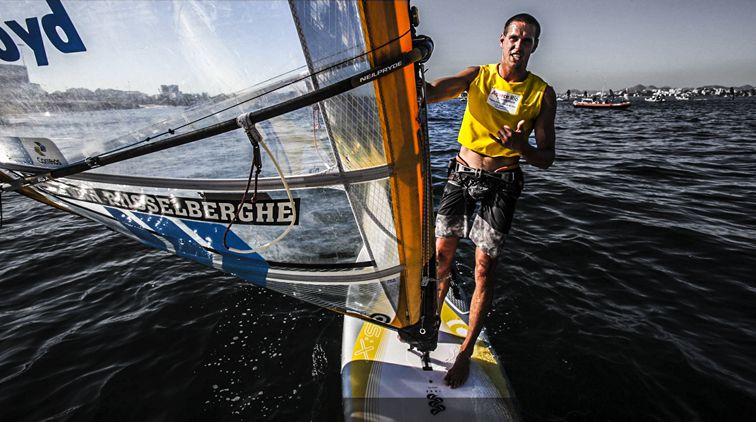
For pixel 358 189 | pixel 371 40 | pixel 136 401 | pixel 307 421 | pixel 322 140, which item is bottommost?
pixel 307 421

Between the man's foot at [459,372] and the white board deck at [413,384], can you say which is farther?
the man's foot at [459,372]

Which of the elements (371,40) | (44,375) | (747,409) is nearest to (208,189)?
(371,40)

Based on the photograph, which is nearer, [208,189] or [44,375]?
[208,189]

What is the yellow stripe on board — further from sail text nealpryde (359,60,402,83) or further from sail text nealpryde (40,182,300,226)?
sail text nealpryde (359,60,402,83)

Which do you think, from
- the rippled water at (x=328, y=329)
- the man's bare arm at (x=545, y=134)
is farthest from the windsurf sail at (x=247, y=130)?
the rippled water at (x=328, y=329)

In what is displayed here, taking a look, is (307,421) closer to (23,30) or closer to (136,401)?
(136,401)

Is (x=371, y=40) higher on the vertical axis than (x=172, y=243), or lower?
higher

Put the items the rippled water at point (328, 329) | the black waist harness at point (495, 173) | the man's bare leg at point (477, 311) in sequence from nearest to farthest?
1. the black waist harness at point (495, 173)
2. the man's bare leg at point (477, 311)
3. the rippled water at point (328, 329)

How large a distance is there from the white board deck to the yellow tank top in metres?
1.97

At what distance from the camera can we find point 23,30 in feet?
6.25

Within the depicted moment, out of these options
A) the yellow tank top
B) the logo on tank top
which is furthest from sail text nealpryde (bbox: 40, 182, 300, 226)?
the logo on tank top

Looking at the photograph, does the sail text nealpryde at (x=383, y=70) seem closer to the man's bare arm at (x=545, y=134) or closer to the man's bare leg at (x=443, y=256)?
the man's bare arm at (x=545, y=134)

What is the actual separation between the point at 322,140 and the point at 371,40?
64 cm

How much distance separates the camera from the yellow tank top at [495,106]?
104 inches
